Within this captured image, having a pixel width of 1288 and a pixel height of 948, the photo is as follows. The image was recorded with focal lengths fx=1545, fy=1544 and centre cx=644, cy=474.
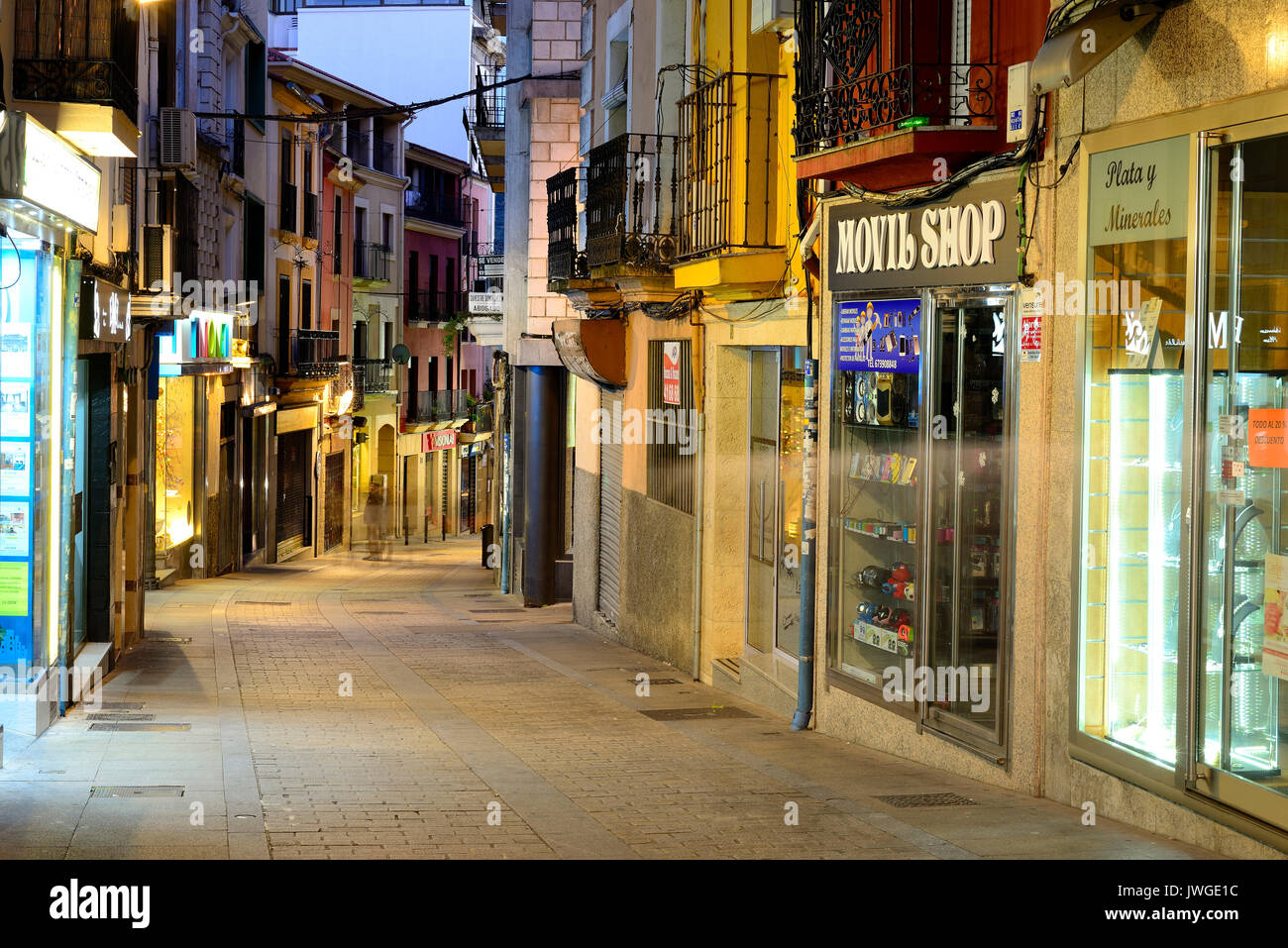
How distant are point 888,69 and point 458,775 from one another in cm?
512

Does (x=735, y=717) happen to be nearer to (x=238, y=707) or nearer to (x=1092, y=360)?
(x=238, y=707)

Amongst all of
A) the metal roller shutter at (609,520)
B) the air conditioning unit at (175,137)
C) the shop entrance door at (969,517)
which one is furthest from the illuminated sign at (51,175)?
the air conditioning unit at (175,137)

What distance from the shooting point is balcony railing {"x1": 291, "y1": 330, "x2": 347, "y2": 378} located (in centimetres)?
3747

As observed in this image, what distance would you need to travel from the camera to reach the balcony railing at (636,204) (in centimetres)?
1572

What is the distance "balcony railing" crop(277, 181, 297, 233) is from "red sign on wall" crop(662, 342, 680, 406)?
70.6 feet

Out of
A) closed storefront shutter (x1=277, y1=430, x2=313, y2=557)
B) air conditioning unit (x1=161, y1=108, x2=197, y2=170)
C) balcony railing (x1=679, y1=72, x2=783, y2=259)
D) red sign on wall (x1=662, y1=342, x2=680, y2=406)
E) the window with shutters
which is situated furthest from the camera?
closed storefront shutter (x1=277, y1=430, x2=313, y2=557)

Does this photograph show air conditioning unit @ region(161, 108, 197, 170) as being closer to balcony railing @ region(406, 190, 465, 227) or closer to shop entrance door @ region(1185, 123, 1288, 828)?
shop entrance door @ region(1185, 123, 1288, 828)

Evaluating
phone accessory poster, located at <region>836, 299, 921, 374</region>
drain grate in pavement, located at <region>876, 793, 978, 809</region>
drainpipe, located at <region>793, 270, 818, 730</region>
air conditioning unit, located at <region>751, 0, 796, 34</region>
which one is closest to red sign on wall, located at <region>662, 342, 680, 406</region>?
air conditioning unit, located at <region>751, 0, 796, 34</region>

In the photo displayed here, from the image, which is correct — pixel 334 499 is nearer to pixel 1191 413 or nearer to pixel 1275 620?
pixel 1191 413

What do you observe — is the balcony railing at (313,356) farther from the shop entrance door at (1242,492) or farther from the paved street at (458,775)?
the shop entrance door at (1242,492)

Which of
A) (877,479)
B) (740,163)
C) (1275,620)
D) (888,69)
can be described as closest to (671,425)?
(740,163)

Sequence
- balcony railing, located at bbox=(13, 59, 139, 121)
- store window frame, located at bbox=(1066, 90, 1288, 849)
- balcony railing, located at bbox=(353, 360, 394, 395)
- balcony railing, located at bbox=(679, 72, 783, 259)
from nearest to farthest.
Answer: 1. store window frame, located at bbox=(1066, 90, 1288, 849)
2. balcony railing, located at bbox=(13, 59, 139, 121)
3. balcony railing, located at bbox=(679, 72, 783, 259)
4. balcony railing, located at bbox=(353, 360, 394, 395)

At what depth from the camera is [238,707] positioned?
40.9 ft
